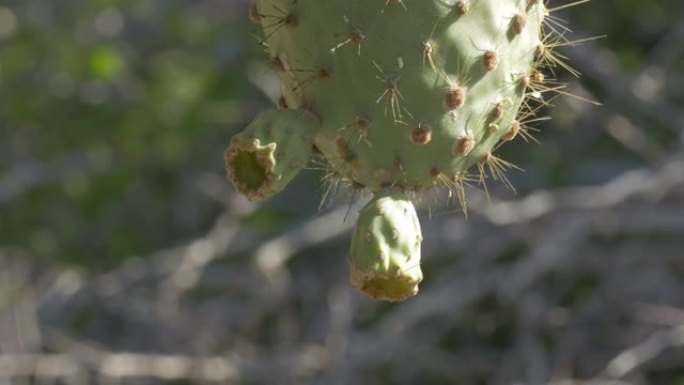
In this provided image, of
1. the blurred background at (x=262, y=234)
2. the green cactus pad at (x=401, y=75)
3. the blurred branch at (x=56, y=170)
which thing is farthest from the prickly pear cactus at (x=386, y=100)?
the blurred branch at (x=56, y=170)

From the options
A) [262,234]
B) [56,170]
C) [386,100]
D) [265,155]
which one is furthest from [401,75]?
[56,170]

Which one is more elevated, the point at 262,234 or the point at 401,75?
the point at 401,75

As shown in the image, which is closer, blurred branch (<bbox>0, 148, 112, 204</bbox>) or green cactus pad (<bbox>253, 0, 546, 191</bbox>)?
green cactus pad (<bbox>253, 0, 546, 191</bbox>)

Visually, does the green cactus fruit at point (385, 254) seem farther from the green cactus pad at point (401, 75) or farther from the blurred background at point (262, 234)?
the blurred background at point (262, 234)

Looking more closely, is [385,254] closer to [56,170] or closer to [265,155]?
[265,155]

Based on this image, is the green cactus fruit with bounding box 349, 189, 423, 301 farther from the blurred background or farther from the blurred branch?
the blurred branch

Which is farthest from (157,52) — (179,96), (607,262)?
(607,262)

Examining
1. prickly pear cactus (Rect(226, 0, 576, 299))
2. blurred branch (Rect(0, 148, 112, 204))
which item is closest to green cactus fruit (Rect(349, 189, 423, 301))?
prickly pear cactus (Rect(226, 0, 576, 299))
